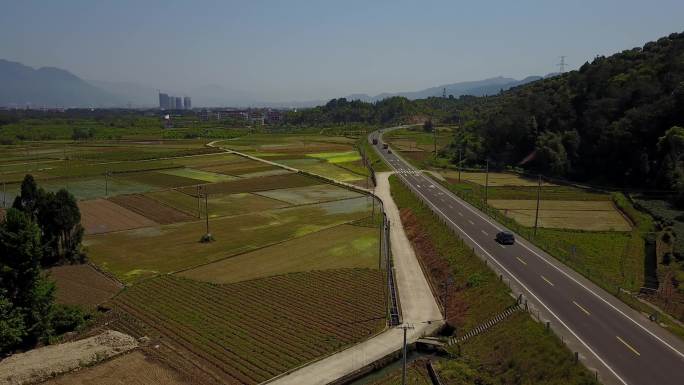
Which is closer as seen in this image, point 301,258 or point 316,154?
point 301,258

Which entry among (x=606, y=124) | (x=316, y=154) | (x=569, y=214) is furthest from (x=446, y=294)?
(x=316, y=154)

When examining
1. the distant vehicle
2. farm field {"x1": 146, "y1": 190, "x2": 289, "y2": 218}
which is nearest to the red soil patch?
the distant vehicle

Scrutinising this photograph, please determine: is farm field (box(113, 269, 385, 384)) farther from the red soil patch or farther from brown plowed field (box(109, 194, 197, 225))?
brown plowed field (box(109, 194, 197, 225))

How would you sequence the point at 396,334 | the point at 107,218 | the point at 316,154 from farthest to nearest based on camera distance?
the point at 316,154, the point at 107,218, the point at 396,334

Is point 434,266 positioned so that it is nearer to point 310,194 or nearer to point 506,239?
point 506,239

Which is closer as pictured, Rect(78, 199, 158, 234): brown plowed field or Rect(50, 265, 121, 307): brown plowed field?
Rect(50, 265, 121, 307): brown plowed field
